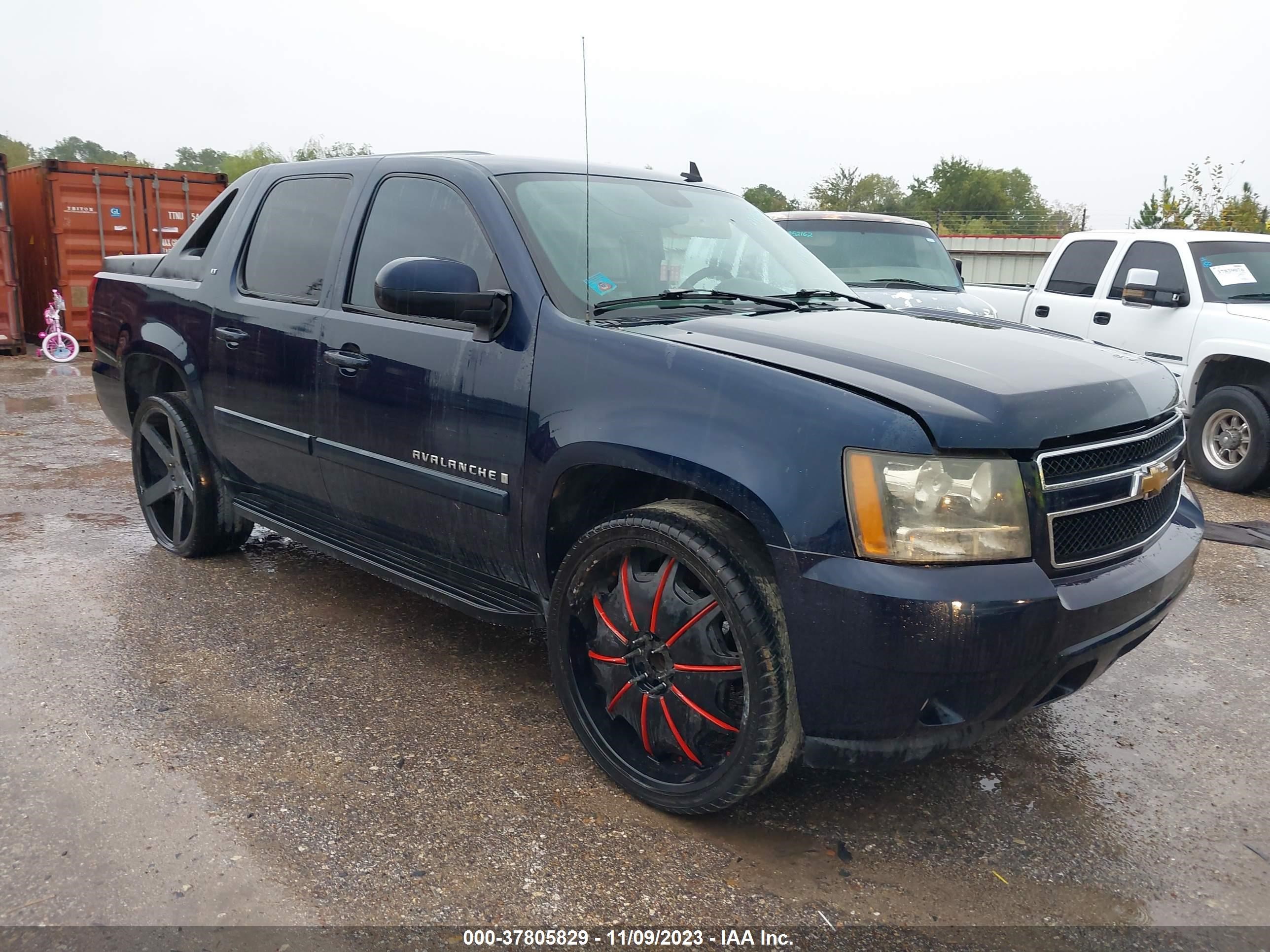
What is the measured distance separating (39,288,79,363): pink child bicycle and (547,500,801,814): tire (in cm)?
1332

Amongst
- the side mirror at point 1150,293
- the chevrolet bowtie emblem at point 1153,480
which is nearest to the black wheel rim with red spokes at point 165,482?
the chevrolet bowtie emblem at point 1153,480

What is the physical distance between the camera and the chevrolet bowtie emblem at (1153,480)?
2660 mm

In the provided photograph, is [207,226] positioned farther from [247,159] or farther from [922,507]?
[247,159]

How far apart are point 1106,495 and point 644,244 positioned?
164 centimetres

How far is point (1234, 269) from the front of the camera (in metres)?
7.47

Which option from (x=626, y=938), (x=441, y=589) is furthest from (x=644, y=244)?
(x=626, y=938)

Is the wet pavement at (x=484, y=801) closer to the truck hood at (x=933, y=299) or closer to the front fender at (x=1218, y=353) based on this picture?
the front fender at (x=1218, y=353)

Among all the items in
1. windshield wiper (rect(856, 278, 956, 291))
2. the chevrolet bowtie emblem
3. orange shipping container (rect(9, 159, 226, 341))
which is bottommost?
the chevrolet bowtie emblem

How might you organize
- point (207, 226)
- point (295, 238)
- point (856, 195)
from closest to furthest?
point (295, 238) → point (207, 226) → point (856, 195)

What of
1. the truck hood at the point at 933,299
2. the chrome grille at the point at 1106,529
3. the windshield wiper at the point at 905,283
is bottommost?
the chrome grille at the point at 1106,529

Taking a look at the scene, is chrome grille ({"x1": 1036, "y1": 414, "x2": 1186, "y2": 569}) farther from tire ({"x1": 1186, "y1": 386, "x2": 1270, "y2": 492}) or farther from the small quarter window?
tire ({"x1": 1186, "y1": 386, "x2": 1270, "y2": 492})

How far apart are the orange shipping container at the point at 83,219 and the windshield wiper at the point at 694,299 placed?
13.7 meters

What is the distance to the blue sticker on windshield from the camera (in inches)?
121

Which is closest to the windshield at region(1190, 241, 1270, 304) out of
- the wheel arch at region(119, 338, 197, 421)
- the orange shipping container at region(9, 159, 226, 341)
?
the wheel arch at region(119, 338, 197, 421)
